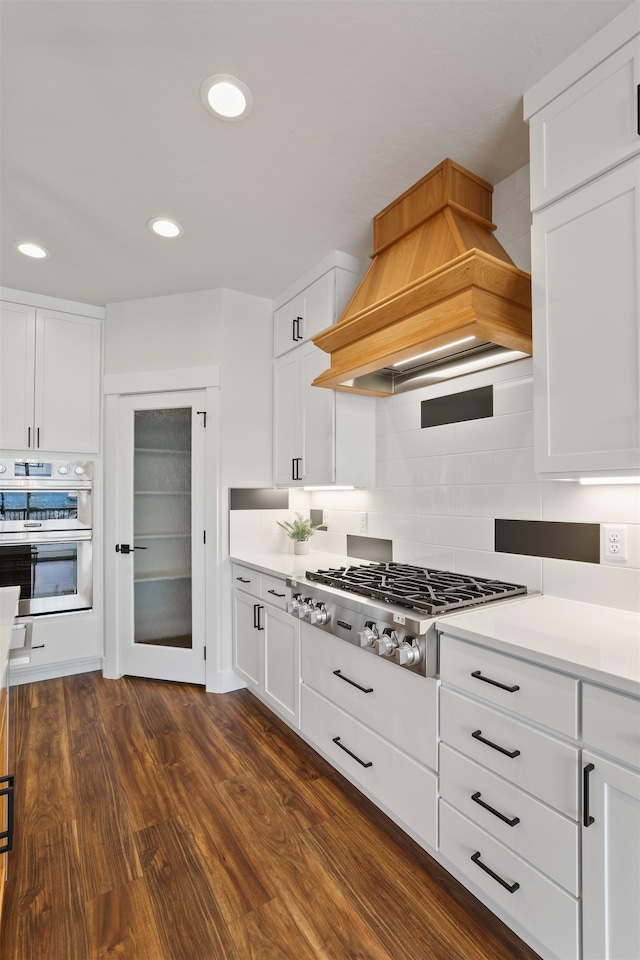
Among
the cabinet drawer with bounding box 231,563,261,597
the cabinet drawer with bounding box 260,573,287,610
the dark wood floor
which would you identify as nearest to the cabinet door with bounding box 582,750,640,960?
the dark wood floor

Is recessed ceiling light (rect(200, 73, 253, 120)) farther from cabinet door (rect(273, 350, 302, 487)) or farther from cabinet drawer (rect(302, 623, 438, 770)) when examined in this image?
cabinet drawer (rect(302, 623, 438, 770))

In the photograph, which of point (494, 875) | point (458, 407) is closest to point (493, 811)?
point (494, 875)

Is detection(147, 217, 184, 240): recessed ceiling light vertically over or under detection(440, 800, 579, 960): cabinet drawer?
over

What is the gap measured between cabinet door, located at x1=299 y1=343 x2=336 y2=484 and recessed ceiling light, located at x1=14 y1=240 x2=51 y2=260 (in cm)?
159

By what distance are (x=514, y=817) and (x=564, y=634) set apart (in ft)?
1.71

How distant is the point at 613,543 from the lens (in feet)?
5.53

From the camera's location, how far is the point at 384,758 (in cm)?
179

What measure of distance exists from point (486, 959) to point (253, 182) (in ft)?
9.65

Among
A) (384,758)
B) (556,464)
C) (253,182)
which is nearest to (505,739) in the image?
(384,758)

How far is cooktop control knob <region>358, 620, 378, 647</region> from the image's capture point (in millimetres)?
1745

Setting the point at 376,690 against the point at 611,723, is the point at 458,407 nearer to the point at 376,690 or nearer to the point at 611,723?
the point at 376,690

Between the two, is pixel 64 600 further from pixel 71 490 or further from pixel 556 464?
pixel 556 464

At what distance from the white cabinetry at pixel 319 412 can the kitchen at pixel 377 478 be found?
92 mm

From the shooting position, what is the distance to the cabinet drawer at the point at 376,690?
1600 millimetres
